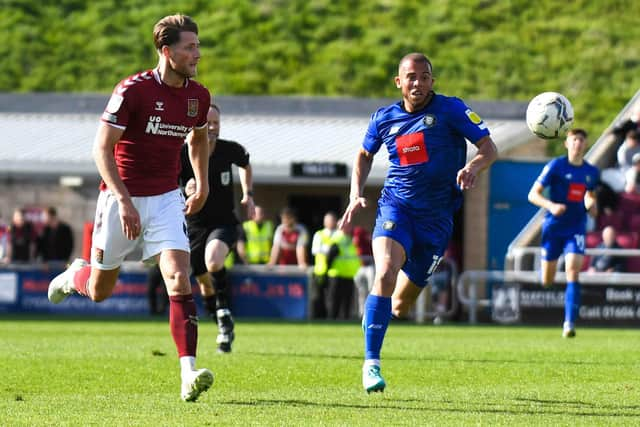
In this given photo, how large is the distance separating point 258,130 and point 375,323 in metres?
23.2

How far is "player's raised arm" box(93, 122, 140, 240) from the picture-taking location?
870cm

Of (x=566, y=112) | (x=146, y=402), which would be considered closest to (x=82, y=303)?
(x=566, y=112)

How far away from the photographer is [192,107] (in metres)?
9.11

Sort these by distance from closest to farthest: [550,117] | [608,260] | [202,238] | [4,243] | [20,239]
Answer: [550,117] → [202,238] → [608,260] → [20,239] → [4,243]

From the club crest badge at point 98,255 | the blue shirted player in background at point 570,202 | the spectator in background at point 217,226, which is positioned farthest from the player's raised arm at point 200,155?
the blue shirted player in background at point 570,202

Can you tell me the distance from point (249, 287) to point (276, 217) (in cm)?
554

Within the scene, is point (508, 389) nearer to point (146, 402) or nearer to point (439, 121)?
point (439, 121)

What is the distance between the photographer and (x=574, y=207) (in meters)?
16.8

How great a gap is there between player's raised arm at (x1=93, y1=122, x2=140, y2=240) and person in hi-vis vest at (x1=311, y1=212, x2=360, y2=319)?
51.6ft

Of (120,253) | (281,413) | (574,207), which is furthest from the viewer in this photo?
(574,207)

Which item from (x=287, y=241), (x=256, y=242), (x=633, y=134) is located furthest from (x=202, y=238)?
(x=633, y=134)

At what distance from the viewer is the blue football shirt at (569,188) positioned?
55.0 ft

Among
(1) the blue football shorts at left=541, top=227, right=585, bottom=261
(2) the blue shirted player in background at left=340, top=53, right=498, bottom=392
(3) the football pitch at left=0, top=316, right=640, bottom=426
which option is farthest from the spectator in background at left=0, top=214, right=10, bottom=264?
(2) the blue shirted player in background at left=340, top=53, right=498, bottom=392

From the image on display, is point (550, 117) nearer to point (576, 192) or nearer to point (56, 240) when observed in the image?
point (576, 192)
